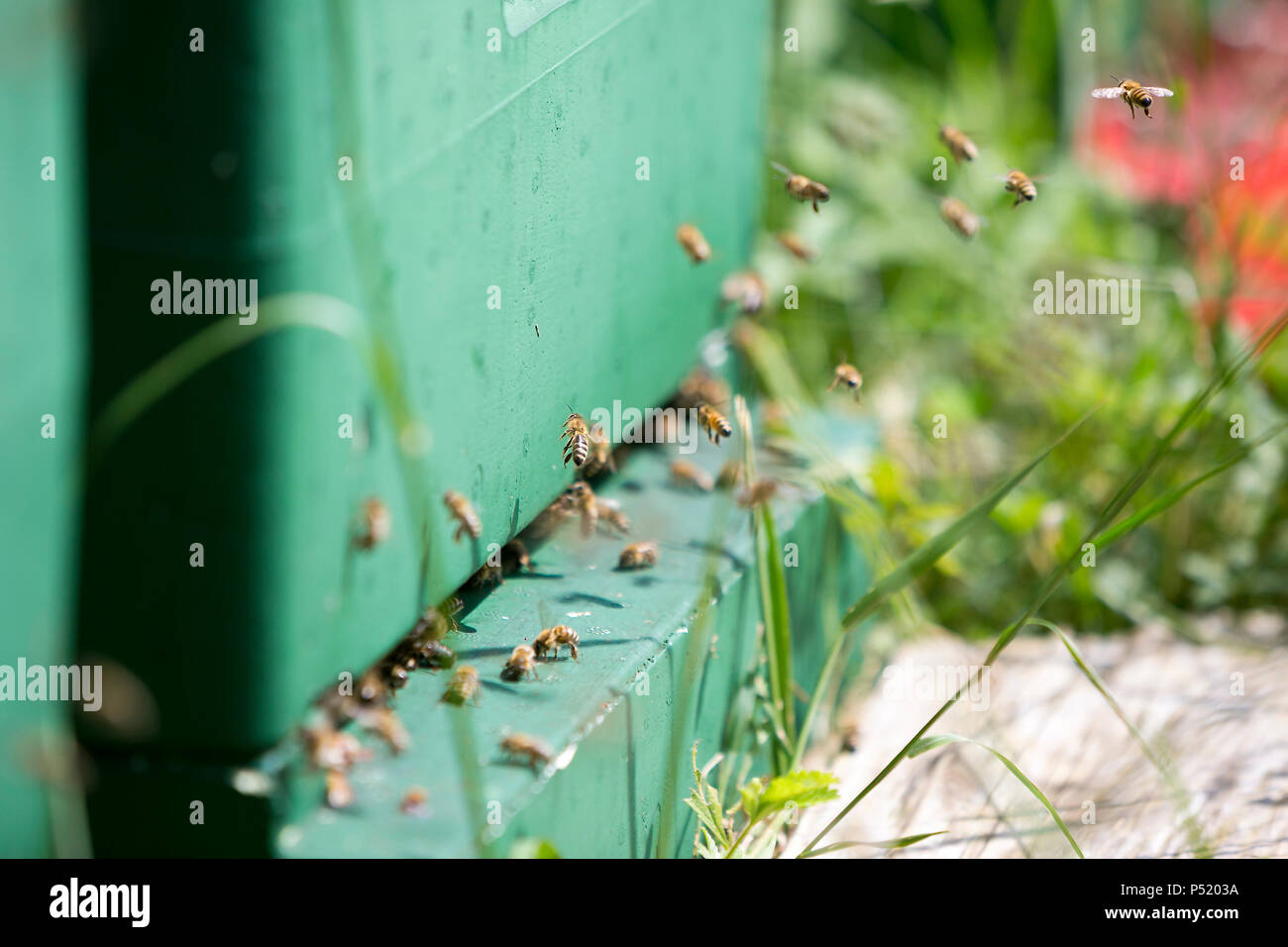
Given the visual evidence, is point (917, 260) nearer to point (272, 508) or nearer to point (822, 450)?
point (822, 450)

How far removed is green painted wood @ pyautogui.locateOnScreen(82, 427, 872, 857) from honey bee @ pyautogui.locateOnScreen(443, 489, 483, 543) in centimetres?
16

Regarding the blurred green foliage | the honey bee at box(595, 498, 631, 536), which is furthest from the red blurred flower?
the honey bee at box(595, 498, 631, 536)

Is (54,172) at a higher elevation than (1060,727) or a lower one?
higher

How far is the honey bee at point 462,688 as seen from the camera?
1799 millimetres

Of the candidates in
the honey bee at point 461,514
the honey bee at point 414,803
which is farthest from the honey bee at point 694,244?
the honey bee at point 414,803

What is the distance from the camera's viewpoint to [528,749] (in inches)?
67.2

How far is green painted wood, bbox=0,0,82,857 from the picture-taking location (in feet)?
4.38

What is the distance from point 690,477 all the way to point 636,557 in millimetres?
388

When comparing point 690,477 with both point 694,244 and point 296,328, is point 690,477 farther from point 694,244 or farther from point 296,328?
point 296,328

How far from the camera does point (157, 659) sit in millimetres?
1498

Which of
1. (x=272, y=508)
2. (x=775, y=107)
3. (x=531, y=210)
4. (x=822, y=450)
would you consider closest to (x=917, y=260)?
(x=775, y=107)

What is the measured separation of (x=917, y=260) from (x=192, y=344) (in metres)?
3.38

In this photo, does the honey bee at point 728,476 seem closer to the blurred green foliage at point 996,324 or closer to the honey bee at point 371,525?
the blurred green foliage at point 996,324

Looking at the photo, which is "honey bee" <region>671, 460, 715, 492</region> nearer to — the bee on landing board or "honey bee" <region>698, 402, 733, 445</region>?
"honey bee" <region>698, 402, 733, 445</region>
